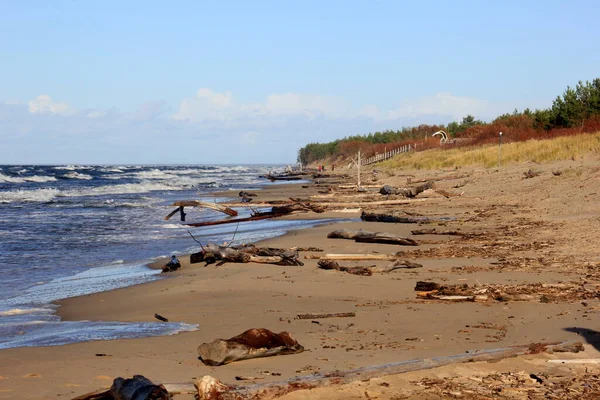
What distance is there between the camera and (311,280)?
10258mm

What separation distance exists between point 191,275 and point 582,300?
6185 mm

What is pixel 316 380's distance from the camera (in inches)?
192

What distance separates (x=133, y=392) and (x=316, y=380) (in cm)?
121

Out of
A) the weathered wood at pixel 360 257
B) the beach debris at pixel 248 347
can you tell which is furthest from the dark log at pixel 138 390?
the weathered wood at pixel 360 257

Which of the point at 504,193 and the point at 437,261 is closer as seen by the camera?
the point at 437,261

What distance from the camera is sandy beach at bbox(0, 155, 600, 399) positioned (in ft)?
17.7

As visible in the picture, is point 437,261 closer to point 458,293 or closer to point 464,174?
point 458,293

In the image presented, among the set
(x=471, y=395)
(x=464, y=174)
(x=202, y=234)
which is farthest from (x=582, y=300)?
(x=464, y=174)

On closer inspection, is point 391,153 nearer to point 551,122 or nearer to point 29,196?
point 551,122

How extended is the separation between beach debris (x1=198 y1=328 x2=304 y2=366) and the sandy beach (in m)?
0.08

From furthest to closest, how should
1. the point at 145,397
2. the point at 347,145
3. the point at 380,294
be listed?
the point at 347,145, the point at 380,294, the point at 145,397

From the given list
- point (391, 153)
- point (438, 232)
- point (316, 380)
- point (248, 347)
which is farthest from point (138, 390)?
point (391, 153)

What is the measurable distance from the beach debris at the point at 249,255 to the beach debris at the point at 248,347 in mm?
5497

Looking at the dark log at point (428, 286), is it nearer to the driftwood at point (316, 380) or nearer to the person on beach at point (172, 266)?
the driftwood at point (316, 380)
